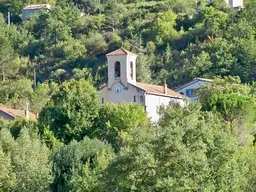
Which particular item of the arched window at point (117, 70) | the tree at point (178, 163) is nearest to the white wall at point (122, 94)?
the arched window at point (117, 70)

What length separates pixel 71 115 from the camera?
58.2 metres

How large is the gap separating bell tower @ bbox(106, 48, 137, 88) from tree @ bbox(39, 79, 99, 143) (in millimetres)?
6303

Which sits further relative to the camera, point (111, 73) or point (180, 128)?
point (111, 73)

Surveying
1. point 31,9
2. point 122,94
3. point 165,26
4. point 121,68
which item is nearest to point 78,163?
point 122,94

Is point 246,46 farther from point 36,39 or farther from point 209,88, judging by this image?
point 36,39

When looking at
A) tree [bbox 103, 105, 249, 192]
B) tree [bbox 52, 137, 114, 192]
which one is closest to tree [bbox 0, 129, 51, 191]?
tree [bbox 52, 137, 114, 192]

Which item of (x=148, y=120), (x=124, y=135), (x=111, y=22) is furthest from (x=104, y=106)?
(x=111, y=22)

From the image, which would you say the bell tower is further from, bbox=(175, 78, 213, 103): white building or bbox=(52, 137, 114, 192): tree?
bbox=(52, 137, 114, 192): tree

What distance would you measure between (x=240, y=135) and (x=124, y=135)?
6403 millimetres

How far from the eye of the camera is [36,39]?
107 metres

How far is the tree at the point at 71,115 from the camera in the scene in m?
57.7

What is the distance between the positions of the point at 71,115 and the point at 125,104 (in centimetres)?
349

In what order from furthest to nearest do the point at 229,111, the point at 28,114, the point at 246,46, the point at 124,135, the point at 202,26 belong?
the point at 202,26 < the point at 246,46 < the point at 28,114 < the point at 229,111 < the point at 124,135

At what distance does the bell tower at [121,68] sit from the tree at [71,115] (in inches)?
248
